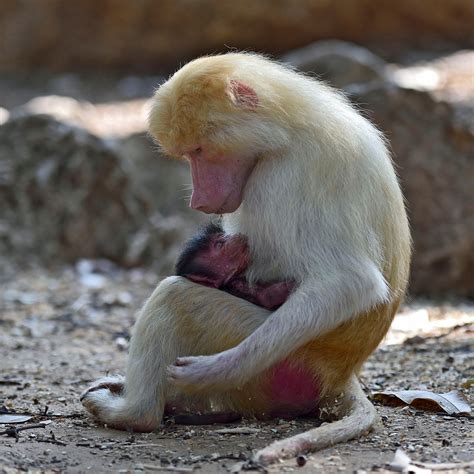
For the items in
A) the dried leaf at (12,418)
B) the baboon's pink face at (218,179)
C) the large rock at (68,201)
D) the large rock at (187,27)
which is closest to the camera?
the baboon's pink face at (218,179)

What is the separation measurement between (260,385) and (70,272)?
4.95m

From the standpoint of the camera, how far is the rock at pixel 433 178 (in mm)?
8438

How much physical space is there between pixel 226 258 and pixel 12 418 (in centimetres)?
126

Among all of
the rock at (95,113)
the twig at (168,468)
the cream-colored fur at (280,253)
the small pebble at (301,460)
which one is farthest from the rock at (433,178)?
the twig at (168,468)

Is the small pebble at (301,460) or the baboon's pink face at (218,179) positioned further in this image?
the baboon's pink face at (218,179)

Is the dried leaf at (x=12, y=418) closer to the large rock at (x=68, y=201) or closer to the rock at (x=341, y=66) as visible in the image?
the large rock at (x=68, y=201)

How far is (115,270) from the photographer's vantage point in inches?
369

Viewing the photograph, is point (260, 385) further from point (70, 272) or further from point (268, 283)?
point (70, 272)

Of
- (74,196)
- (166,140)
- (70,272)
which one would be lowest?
(70,272)

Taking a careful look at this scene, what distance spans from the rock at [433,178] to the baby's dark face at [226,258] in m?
4.05

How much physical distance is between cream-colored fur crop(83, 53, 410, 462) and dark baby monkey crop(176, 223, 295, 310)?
0.07m

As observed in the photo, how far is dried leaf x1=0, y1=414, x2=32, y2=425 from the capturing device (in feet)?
15.5

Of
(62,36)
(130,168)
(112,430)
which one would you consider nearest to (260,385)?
(112,430)

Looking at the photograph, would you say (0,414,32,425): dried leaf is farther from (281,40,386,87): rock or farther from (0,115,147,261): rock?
(281,40,386,87): rock
